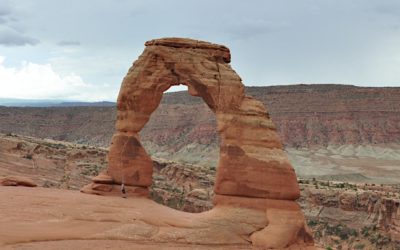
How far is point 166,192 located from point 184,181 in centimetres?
795

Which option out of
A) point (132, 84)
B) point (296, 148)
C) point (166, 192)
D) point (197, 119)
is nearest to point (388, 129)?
point (296, 148)

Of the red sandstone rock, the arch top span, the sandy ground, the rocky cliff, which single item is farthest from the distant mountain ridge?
the sandy ground

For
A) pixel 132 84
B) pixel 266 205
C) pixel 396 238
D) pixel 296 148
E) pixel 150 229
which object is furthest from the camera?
pixel 296 148

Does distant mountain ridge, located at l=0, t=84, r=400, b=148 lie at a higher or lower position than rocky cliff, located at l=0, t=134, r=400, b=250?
higher

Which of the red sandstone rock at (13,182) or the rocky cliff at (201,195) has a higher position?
the red sandstone rock at (13,182)

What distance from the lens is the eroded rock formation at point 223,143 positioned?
22.3m

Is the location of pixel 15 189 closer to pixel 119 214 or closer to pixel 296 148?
pixel 119 214

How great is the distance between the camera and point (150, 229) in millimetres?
19969

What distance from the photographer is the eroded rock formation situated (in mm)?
22328

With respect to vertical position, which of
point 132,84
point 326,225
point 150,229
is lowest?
point 326,225

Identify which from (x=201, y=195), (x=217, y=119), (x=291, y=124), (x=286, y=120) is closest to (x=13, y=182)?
(x=217, y=119)

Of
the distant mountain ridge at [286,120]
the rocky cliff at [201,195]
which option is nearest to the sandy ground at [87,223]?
the rocky cliff at [201,195]

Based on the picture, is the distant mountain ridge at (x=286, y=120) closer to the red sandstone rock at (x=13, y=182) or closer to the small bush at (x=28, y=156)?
the small bush at (x=28, y=156)

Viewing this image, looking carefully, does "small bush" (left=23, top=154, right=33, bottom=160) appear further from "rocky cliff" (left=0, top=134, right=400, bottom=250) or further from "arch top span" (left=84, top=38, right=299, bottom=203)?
"arch top span" (left=84, top=38, right=299, bottom=203)
